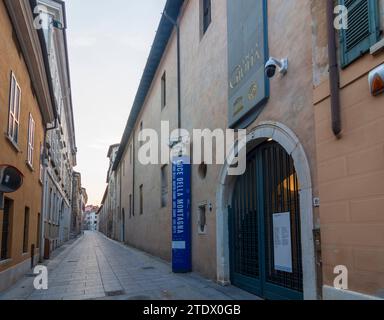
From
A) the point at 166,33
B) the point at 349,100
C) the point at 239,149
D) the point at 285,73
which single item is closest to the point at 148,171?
the point at 166,33

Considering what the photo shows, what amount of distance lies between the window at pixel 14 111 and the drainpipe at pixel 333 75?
21.4ft

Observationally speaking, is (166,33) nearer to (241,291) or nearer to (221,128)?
(221,128)

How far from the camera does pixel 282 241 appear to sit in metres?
6.98

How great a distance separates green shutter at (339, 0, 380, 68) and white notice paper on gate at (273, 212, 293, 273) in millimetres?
2906

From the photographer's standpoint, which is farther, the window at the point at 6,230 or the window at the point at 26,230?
the window at the point at 26,230

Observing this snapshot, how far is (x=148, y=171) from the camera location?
20.7 metres

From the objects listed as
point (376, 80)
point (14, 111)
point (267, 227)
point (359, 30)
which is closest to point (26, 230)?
point (14, 111)

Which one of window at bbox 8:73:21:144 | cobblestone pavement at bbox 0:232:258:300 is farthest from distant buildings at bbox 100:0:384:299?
window at bbox 8:73:21:144

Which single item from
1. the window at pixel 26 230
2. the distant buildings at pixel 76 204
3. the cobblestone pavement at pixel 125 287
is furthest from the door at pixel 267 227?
the distant buildings at pixel 76 204

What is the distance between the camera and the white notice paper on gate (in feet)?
22.2

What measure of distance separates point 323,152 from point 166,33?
1197 centimetres

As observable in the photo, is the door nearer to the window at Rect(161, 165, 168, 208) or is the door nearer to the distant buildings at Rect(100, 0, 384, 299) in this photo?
the distant buildings at Rect(100, 0, 384, 299)

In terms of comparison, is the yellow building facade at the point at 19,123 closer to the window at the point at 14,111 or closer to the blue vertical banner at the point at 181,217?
the window at the point at 14,111

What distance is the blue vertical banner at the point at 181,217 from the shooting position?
38.7 ft
